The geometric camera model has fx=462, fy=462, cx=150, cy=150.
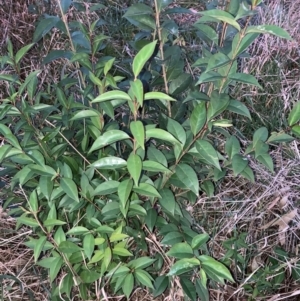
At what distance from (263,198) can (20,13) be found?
4.75 feet

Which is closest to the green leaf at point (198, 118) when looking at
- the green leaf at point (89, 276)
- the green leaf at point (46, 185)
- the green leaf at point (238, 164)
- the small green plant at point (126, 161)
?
the small green plant at point (126, 161)

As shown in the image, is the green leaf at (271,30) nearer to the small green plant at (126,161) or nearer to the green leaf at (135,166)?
the small green plant at (126,161)

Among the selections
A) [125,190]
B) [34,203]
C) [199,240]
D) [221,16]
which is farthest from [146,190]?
[221,16]

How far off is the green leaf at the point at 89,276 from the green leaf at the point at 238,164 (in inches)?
17.6

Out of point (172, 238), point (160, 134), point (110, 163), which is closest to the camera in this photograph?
point (160, 134)

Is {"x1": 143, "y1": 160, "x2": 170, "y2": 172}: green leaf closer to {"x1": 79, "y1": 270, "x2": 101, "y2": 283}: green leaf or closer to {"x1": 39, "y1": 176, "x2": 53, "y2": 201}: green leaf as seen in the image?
{"x1": 39, "y1": 176, "x2": 53, "y2": 201}: green leaf

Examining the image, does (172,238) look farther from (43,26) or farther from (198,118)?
(43,26)

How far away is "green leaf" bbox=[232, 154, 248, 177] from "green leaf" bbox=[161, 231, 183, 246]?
0.71ft

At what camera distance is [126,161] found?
98 cm

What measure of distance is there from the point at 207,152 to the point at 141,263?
352 mm

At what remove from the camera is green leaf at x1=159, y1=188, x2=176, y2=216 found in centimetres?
103

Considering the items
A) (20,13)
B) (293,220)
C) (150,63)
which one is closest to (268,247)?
(293,220)

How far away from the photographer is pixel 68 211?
115 centimetres

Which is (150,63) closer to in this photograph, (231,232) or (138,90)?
(138,90)
